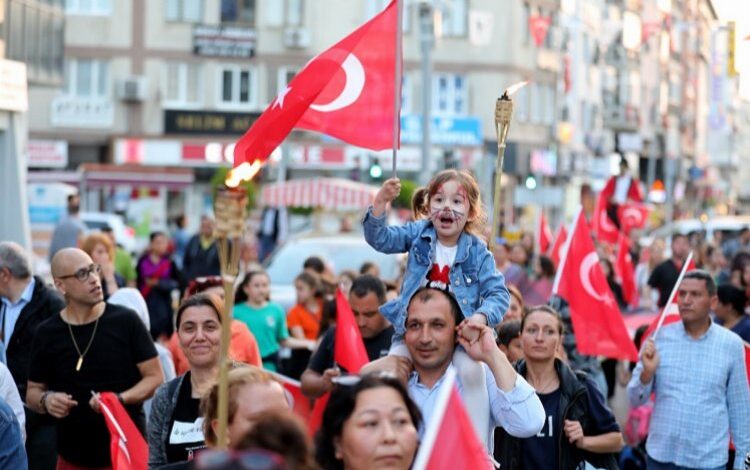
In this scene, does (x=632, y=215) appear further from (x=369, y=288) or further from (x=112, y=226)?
(x=369, y=288)

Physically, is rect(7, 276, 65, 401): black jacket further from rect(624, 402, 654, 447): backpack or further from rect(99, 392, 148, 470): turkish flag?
rect(624, 402, 654, 447): backpack

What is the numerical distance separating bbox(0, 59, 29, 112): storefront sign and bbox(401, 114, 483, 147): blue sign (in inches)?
1277

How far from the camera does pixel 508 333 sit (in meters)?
9.39

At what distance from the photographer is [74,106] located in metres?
52.5

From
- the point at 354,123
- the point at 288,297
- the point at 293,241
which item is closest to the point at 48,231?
the point at 293,241

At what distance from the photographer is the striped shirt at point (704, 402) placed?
9367 millimetres

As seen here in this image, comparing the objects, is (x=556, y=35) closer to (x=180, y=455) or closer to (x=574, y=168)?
(x=574, y=168)

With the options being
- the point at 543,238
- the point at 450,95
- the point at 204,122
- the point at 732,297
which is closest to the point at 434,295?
the point at 732,297

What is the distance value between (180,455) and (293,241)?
1327 cm

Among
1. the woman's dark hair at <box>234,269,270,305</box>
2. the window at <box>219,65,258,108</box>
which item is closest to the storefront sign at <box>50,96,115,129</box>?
the window at <box>219,65,258,108</box>

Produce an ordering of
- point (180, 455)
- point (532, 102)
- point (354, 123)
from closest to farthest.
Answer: point (180, 455) < point (354, 123) < point (532, 102)

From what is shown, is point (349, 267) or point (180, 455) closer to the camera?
point (180, 455)

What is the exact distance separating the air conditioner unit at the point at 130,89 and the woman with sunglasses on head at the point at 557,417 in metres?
44.9

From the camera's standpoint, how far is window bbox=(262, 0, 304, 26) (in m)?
54.4
